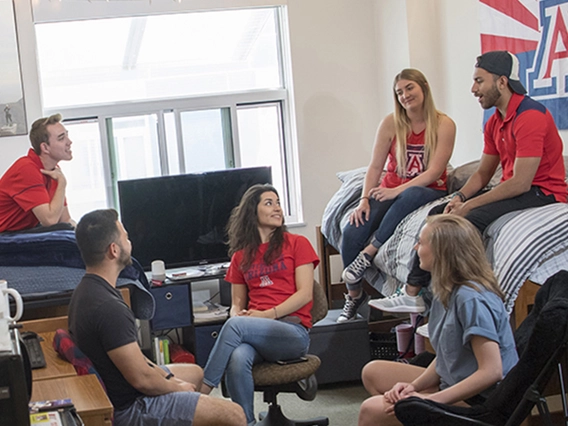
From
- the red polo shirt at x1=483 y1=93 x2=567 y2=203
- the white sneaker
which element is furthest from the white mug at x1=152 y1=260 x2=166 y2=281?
the red polo shirt at x1=483 y1=93 x2=567 y2=203

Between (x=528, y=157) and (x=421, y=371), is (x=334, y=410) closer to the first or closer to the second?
(x=421, y=371)

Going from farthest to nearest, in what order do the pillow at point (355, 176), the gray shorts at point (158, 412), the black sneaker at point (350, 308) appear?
the pillow at point (355, 176), the black sneaker at point (350, 308), the gray shorts at point (158, 412)

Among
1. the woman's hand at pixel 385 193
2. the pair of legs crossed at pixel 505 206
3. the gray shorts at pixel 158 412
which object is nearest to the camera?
the gray shorts at pixel 158 412

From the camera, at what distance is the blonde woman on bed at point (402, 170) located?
375 cm

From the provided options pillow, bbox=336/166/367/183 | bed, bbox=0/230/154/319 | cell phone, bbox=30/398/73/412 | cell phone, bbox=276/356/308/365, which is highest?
pillow, bbox=336/166/367/183

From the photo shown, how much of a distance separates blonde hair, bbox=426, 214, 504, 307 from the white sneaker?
913 millimetres

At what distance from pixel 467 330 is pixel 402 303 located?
1.09 metres

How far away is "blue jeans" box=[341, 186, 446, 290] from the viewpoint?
12.2 feet

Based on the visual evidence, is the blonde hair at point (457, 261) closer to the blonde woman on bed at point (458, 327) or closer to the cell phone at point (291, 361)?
the blonde woman on bed at point (458, 327)

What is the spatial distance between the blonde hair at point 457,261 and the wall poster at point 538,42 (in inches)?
57.2

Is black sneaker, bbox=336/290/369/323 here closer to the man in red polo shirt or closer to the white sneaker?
the white sneaker

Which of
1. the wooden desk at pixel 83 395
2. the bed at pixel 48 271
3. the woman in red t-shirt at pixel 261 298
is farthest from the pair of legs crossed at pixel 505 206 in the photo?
the wooden desk at pixel 83 395

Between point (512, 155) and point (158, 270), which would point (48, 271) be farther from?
point (512, 155)

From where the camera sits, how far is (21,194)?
3.72 meters
